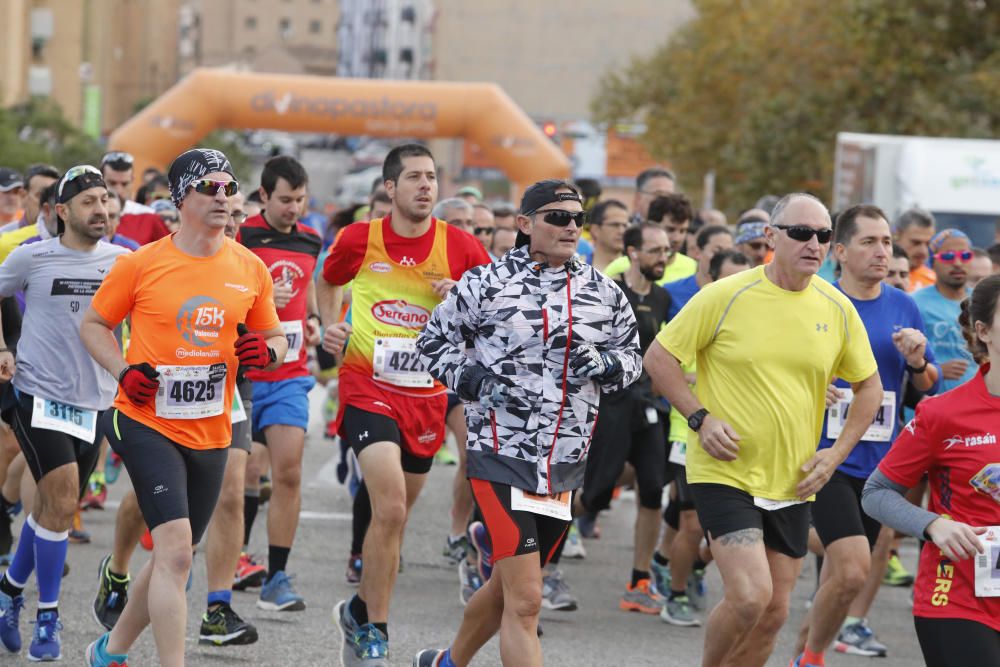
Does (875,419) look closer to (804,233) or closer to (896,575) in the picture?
(804,233)

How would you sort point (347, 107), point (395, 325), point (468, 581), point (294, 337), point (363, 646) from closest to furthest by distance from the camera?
point (363, 646)
point (395, 325)
point (294, 337)
point (468, 581)
point (347, 107)

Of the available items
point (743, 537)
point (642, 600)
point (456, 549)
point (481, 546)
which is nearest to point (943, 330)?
point (642, 600)

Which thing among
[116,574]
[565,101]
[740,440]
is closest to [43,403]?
[116,574]

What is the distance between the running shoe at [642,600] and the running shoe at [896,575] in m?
1.86

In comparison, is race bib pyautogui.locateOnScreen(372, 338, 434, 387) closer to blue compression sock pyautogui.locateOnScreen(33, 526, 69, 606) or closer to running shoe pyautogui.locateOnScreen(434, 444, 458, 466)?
blue compression sock pyautogui.locateOnScreen(33, 526, 69, 606)

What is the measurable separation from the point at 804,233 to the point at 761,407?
68cm

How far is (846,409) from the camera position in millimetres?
7547

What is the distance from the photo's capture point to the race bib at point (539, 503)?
19.9 ft

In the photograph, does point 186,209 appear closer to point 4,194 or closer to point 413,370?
point 413,370

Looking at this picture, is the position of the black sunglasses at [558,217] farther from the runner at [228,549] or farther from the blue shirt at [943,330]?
the blue shirt at [943,330]

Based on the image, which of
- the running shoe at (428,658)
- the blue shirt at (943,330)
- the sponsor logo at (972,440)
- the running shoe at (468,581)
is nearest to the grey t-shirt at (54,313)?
the running shoe at (428,658)

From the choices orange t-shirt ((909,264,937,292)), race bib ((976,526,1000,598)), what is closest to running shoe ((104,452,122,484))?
orange t-shirt ((909,264,937,292))

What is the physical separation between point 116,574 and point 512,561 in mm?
2305

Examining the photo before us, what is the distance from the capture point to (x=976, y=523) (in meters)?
4.95
